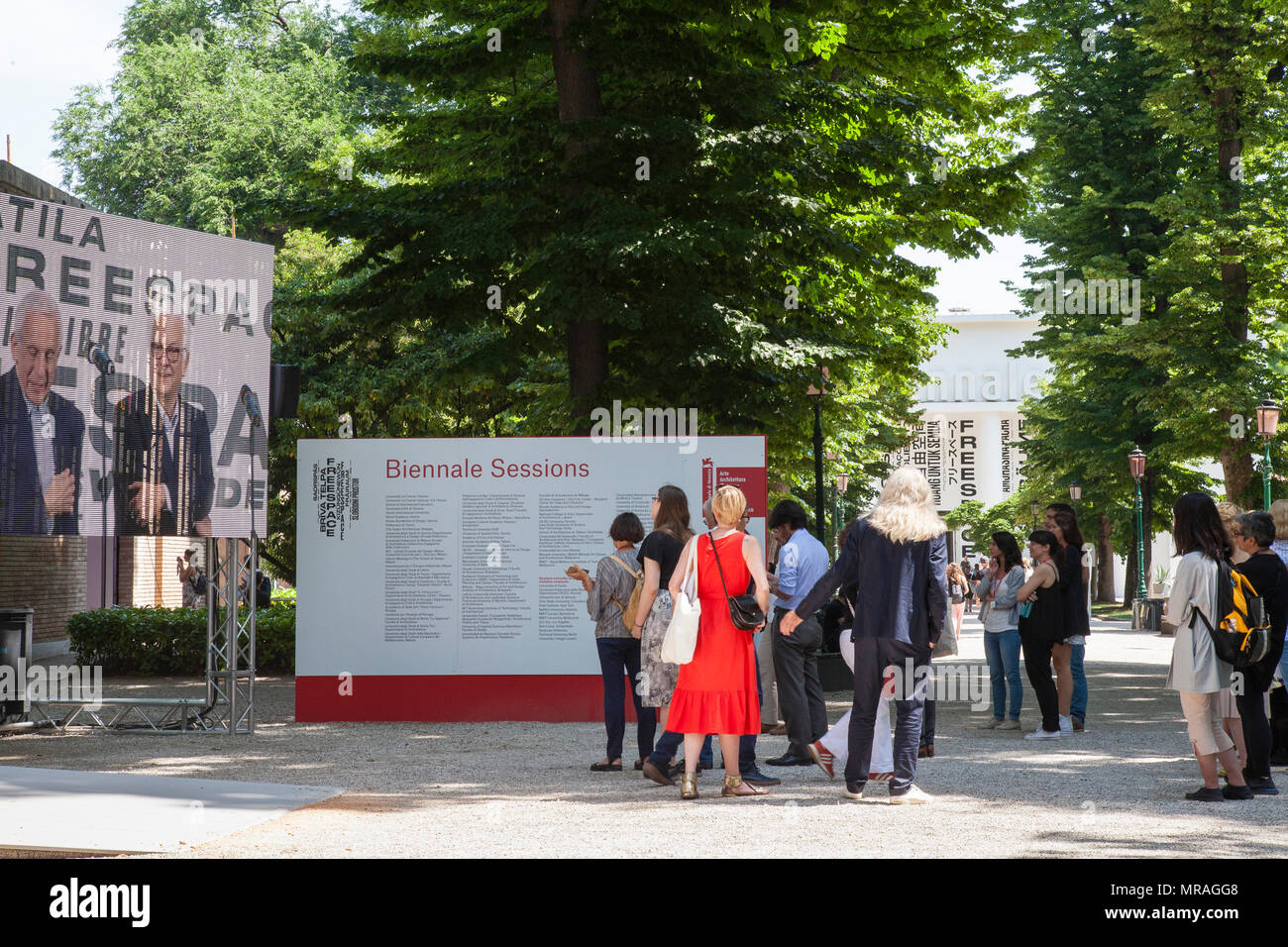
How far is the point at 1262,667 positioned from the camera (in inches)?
366

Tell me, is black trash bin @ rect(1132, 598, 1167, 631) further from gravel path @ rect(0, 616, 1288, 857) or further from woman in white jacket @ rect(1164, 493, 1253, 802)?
woman in white jacket @ rect(1164, 493, 1253, 802)

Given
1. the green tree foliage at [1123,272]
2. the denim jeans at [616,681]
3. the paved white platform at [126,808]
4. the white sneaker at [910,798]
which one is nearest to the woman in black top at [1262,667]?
the white sneaker at [910,798]

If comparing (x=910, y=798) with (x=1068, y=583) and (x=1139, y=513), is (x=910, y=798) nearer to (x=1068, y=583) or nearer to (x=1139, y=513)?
(x=1068, y=583)

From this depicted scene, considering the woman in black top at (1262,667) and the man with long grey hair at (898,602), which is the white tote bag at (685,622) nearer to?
the man with long grey hair at (898,602)

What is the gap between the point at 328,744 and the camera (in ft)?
40.7

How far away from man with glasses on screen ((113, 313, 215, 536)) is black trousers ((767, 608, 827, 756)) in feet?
18.2

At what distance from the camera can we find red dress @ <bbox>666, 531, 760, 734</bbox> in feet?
29.6

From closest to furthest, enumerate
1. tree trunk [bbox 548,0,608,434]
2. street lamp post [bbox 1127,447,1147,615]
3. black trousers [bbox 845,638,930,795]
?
black trousers [bbox 845,638,930,795] → tree trunk [bbox 548,0,608,434] → street lamp post [bbox 1127,447,1147,615]

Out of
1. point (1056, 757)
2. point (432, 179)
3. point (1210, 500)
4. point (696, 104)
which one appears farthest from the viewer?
point (432, 179)

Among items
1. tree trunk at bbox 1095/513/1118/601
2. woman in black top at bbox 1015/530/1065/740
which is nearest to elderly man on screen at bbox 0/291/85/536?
woman in black top at bbox 1015/530/1065/740

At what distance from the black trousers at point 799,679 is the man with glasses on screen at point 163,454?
5548mm

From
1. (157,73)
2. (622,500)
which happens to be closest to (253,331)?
(622,500)

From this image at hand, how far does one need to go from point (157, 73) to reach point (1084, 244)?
27.7 meters

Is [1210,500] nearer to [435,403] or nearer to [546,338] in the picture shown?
[546,338]
